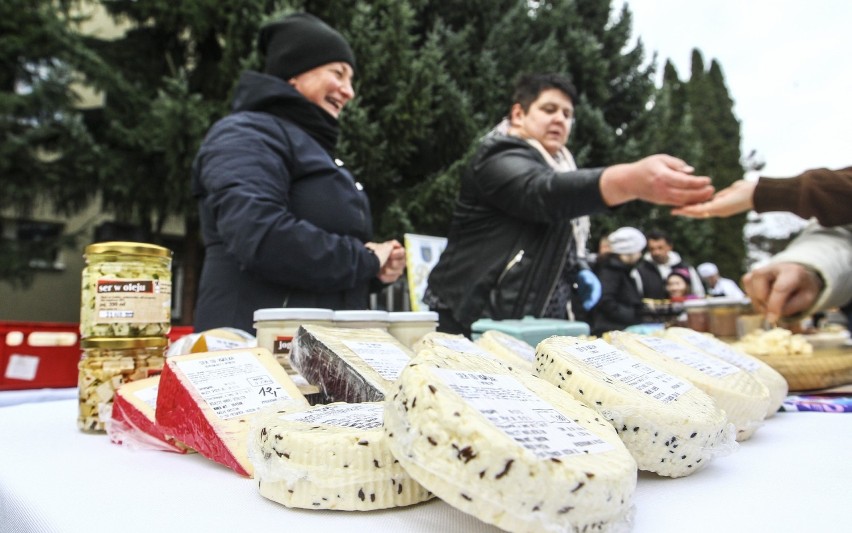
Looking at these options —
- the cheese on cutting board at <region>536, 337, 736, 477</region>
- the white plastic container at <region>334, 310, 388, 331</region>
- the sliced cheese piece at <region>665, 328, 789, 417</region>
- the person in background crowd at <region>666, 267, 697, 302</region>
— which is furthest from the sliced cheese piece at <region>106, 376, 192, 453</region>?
the person in background crowd at <region>666, 267, 697, 302</region>

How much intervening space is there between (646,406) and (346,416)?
0.35 metres

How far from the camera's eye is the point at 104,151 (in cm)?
737

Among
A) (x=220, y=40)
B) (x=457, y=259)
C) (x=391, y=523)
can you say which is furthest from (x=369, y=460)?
(x=220, y=40)

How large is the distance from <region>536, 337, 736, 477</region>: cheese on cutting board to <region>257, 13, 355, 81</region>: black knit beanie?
160 centimetres

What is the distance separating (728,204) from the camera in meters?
1.83

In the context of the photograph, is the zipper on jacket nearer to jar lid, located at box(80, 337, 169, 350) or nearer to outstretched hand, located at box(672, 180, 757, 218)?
outstretched hand, located at box(672, 180, 757, 218)

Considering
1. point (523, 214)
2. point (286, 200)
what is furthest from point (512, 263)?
point (286, 200)

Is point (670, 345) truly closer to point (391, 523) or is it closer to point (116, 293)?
point (391, 523)

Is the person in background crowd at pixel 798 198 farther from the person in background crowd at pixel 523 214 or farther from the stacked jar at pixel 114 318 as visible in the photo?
the stacked jar at pixel 114 318

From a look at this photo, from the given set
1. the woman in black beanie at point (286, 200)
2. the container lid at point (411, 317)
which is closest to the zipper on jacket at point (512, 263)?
the woman in black beanie at point (286, 200)

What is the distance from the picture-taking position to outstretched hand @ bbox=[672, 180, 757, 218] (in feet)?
5.97

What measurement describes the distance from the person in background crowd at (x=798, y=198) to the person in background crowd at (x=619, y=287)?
9.15 feet

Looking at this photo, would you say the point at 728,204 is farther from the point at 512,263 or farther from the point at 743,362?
the point at 743,362

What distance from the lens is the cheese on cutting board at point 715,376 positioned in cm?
86
